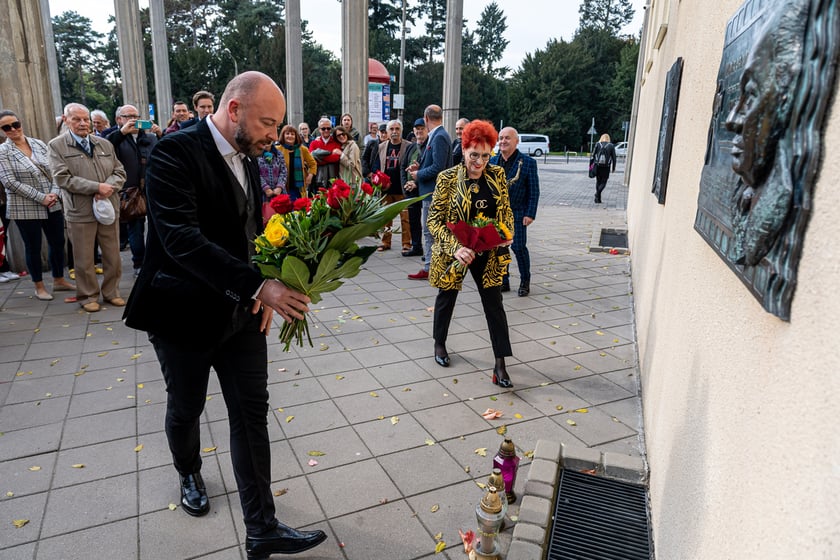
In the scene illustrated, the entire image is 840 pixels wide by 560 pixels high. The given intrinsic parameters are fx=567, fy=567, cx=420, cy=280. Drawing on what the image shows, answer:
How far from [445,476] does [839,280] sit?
272 centimetres

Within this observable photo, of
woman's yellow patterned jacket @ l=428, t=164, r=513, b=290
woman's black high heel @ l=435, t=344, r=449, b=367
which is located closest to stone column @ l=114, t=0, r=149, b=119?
woman's yellow patterned jacket @ l=428, t=164, r=513, b=290

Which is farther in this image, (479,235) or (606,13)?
(606,13)

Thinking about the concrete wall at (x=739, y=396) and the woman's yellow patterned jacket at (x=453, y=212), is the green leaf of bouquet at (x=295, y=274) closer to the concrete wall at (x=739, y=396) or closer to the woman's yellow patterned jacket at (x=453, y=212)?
the concrete wall at (x=739, y=396)

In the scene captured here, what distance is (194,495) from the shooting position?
10.0 feet

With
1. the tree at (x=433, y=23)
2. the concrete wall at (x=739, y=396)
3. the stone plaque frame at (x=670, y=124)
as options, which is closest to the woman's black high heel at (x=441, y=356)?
the concrete wall at (x=739, y=396)

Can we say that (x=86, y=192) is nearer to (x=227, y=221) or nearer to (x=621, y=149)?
(x=227, y=221)

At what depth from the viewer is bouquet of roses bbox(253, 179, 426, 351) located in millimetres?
2412

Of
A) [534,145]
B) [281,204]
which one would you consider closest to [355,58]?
[281,204]

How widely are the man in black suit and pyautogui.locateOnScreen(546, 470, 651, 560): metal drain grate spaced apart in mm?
1264

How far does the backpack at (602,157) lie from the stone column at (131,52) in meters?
16.1

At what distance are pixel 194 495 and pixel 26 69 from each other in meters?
7.61

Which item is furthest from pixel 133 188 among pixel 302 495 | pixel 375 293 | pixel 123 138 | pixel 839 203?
pixel 839 203

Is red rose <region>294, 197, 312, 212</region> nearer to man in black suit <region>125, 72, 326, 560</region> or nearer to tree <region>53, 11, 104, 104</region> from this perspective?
man in black suit <region>125, 72, 326, 560</region>

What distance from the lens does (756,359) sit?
154cm
